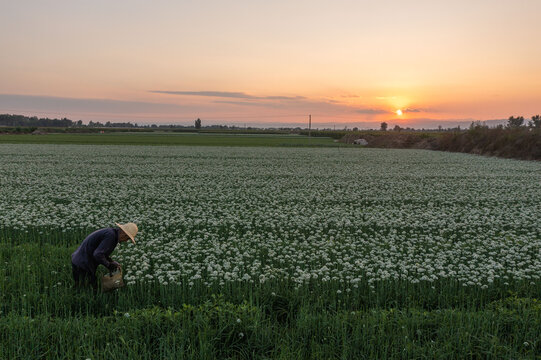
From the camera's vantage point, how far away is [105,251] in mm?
7793

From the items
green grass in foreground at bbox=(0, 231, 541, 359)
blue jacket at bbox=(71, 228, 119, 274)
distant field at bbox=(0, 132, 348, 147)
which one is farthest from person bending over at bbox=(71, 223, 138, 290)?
distant field at bbox=(0, 132, 348, 147)

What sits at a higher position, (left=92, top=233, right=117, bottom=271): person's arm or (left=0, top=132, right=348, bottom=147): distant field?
(left=0, top=132, right=348, bottom=147): distant field

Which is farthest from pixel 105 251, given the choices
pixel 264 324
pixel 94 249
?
pixel 264 324

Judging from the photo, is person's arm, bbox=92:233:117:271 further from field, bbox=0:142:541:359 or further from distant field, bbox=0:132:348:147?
distant field, bbox=0:132:348:147

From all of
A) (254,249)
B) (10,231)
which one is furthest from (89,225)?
(254,249)

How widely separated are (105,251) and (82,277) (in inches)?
40.1

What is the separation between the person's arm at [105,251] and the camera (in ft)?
25.3

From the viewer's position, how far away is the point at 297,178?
92.8ft

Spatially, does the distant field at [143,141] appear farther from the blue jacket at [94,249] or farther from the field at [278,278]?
the blue jacket at [94,249]

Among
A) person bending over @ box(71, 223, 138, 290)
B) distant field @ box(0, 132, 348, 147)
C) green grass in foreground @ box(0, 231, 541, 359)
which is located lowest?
green grass in foreground @ box(0, 231, 541, 359)

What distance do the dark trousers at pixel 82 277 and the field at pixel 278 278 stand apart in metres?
0.34

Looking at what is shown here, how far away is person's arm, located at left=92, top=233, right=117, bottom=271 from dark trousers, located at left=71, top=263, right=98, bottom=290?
54cm

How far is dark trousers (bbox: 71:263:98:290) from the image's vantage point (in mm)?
8086

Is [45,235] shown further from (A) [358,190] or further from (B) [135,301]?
(A) [358,190]
